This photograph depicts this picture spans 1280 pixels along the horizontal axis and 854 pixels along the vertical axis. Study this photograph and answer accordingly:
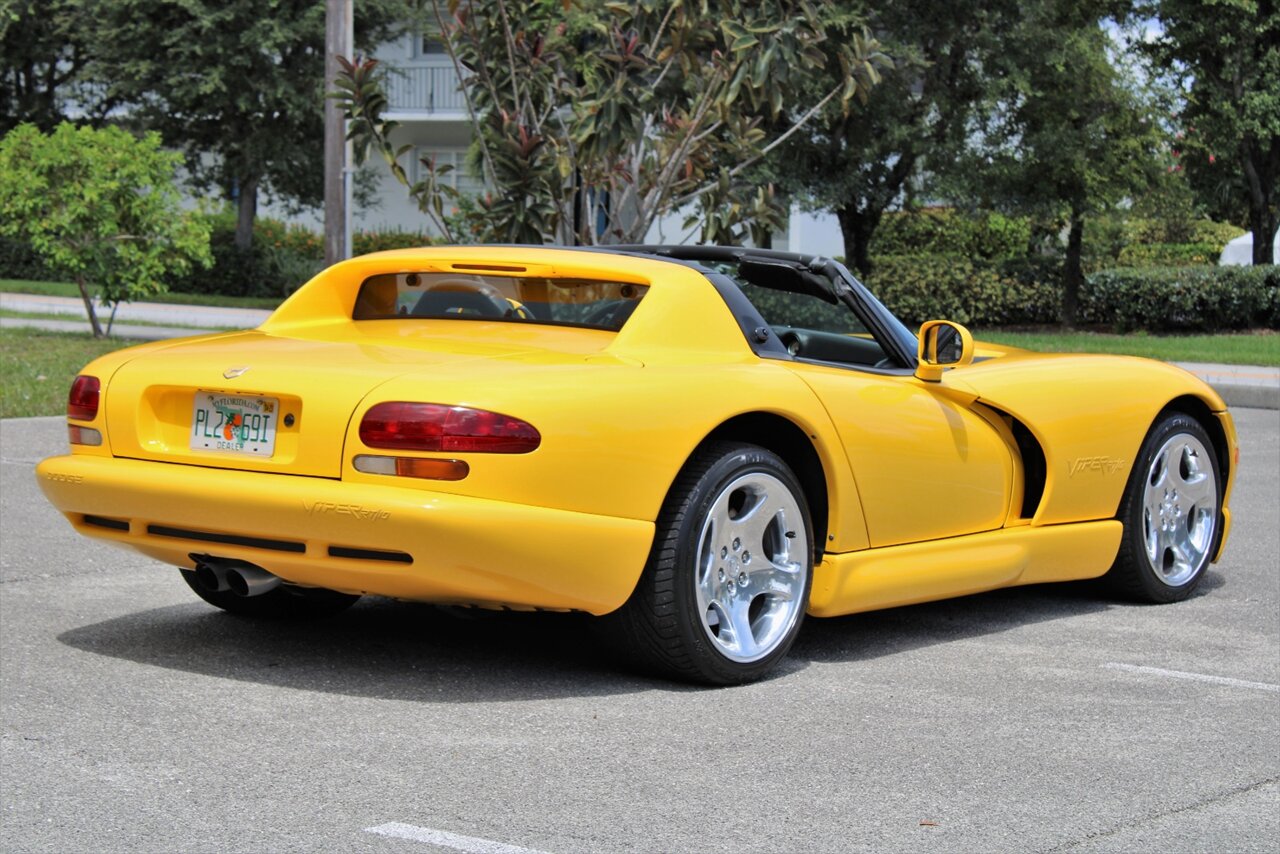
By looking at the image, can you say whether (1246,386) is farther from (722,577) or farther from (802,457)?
(722,577)

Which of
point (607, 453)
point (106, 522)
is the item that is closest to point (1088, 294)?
point (607, 453)

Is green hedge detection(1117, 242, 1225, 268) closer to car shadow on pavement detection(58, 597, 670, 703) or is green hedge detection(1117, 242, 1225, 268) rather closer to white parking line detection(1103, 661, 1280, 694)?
white parking line detection(1103, 661, 1280, 694)

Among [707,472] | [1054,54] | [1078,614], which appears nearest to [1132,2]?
[1054,54]

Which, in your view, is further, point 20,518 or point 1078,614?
point 20,518

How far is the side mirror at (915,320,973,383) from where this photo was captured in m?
5.95

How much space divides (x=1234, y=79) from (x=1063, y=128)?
3.30m

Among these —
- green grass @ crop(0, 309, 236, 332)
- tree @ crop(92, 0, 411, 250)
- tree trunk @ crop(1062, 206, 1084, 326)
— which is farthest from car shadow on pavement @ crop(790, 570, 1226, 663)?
tree @ crop(92, 0, 411, 250)

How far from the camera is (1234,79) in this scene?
1024 inches

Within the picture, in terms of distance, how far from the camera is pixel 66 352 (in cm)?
1669

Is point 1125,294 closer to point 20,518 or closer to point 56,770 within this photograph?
point 20,518

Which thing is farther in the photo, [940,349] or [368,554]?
[940,349]

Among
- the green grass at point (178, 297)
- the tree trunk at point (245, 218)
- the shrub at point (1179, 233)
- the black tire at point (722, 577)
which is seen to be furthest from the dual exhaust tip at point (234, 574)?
the shrub at point (1179, 233)

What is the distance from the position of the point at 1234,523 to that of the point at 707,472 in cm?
480

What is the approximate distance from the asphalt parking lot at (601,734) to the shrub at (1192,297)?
1912cm
